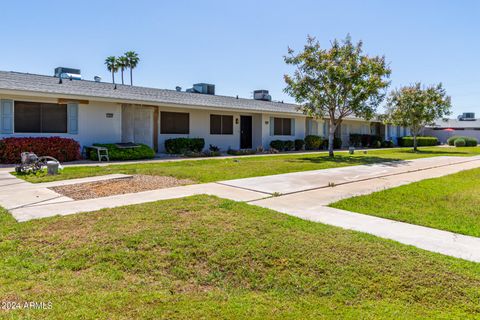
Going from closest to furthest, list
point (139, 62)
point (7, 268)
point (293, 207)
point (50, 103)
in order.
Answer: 1. point (7, 268)
2. point (293, 207)
3. point (50, 103)
4. point (139, 62)

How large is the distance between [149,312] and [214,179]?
23.1 ft

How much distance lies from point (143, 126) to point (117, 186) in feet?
32.5

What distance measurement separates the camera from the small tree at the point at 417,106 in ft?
83.1

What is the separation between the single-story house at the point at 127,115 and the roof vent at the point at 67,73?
0.62 m

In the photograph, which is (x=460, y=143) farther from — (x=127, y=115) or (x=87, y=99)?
(x=87, y=99)

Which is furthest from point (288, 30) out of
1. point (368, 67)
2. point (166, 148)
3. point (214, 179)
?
point (214, 179)

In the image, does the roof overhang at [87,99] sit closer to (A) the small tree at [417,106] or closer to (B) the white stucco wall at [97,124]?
(B) the white stucco wall at [97,124]

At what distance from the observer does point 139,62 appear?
4397cm

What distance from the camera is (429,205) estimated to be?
735 centimetres

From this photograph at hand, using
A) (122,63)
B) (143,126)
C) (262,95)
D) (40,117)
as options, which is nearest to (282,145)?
(262,95)

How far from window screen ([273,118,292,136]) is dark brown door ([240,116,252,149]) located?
1.67 meters

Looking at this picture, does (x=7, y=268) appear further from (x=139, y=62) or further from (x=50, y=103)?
(x=139, y=62)

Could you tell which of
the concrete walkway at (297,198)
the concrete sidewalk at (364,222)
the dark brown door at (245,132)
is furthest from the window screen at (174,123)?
the concrete sidewalk at (364,222)

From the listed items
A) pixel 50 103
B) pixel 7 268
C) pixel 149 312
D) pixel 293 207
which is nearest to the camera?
Answer: pixel 149 312
